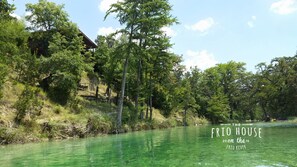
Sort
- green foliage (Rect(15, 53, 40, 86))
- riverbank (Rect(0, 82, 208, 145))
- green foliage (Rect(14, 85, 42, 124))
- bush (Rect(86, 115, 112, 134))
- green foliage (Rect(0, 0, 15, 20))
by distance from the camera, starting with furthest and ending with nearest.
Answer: green foliage (Rect(15, 53, 40, 86)) < bush (Rect(86, 115, 112, 134)) < green foliage (Rect(0, 0, 15, 20)) < green foliage (Rect(14, 85, 42, 124)) < riverbank (Rect(0, 82, 208, 145))

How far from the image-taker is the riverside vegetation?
19266 millimetres

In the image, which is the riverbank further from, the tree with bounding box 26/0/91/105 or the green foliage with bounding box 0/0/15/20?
the green foliage with bounding box 0/0/15/20

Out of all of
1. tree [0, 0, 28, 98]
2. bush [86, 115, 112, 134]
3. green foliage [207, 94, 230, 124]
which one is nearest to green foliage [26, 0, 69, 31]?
tree [0, 0, 28, 98]

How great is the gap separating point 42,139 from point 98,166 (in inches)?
425

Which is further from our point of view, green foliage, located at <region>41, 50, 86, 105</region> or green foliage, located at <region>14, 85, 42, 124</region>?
green foliage, located at <region>41, 50, 86, 105</region>

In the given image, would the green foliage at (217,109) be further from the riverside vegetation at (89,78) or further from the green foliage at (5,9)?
the green foliage at (5,9)

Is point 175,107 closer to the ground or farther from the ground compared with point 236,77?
closer to the ground

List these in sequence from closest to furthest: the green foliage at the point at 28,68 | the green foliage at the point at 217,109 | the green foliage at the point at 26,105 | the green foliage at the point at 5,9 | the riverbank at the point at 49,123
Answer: the riverbank at the point at 49,123 < the green foliage at the point at 26,105 < the green foliage at the point at 5,9 < the green foliage at the point at 28,68 < the green foliage at the point at 217,109

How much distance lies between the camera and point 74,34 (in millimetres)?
31328

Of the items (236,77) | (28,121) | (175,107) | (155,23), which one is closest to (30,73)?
(28,121)

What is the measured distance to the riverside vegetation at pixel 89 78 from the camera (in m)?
19.3

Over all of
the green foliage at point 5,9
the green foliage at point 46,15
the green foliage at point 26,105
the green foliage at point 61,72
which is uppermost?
the green foliage at point 46,15

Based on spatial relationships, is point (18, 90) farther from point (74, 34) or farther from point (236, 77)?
point (236, 77)

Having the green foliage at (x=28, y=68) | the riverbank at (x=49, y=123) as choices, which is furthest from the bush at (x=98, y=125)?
the green foliage at (x=28, y=68)
